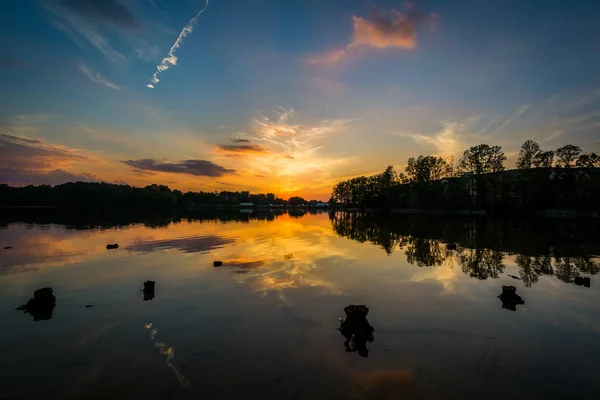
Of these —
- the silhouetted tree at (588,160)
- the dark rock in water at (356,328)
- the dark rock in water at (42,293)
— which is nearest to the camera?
the dark rock in water at (356,328)

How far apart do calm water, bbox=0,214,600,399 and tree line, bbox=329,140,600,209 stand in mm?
88238

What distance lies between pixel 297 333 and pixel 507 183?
113 m

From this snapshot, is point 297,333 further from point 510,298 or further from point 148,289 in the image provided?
point 510,298

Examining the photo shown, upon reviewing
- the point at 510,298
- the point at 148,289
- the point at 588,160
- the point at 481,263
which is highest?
the point at 588,160

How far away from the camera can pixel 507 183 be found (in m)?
98.1

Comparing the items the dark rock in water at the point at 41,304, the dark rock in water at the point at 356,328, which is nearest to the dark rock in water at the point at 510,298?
the dark rock in water at the point at 356,328

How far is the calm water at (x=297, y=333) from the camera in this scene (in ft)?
24.5

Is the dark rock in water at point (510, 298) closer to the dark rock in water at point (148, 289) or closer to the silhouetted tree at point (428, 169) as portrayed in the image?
the dark rock in water at point (148, 289)

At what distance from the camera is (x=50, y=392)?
7195 mm

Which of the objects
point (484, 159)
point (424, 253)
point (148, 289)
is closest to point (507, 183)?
point (484, 159)

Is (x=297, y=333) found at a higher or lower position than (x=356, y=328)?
lower

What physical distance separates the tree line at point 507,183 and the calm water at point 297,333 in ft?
289

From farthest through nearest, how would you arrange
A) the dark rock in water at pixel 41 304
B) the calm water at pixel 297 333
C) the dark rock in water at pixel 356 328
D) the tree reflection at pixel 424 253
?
the tree reflection at pixel 424 253 < the dark rock in water at pixel 41 304 < the dark rock in water at pixel 356 328 < the calm water at pixel 297 333

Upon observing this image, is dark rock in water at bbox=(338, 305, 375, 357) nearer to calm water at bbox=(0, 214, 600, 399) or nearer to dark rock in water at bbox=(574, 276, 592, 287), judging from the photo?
calm water at bbox=(0, 214, 600, 399)
